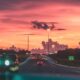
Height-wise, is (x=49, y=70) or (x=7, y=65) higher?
(x=7, y=65)

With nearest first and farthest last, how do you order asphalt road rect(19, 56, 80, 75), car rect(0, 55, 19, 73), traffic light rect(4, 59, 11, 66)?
car rect(0, 55, 19, 73) < traffic light rect(4, 59, 11, 66) < asphalt road rect(19, 56, 80, 75)

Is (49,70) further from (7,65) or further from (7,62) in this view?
(7,65)

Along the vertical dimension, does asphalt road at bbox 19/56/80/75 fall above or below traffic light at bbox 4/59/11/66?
below

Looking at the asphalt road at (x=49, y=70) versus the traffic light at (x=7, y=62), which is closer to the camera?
the traffic light at (x=7, y=62)

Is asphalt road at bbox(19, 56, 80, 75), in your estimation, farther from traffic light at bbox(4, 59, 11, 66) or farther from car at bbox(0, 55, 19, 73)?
traffic light at bbox(4, 59, 11, 66)

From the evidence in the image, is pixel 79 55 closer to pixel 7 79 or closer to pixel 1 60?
pixel 1 60

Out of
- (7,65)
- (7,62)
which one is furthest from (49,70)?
(7,65)

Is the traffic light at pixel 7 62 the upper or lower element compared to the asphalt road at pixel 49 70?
upper

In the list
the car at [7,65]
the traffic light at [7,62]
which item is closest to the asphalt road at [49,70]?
the car at [7,65]

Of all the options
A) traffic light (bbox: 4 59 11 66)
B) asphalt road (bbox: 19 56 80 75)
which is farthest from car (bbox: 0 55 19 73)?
asphalt road (bbox: 19 56 80 75)

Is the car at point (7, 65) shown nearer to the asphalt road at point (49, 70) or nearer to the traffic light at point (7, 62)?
the traffic light at point (7, 62)

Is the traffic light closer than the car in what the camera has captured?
No

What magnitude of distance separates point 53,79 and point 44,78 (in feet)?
1.37

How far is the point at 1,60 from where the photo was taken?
36.0m
